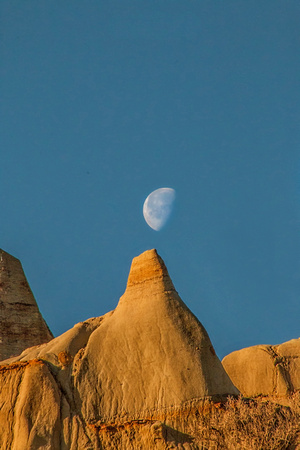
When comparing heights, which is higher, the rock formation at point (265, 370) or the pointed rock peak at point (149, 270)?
the pointed rock peak at point (149, 270)

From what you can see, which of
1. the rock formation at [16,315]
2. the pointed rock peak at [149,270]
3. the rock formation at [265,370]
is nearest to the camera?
the pointed rock peak at [149,270]

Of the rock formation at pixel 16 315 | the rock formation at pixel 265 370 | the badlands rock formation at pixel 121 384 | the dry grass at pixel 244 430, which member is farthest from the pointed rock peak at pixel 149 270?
the rock formation at pixel 16 315

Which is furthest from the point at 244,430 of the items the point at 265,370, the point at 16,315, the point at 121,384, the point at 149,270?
the point at 16,315

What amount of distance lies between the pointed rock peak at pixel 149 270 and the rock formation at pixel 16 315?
40.7 ft

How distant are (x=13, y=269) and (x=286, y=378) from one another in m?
17.5

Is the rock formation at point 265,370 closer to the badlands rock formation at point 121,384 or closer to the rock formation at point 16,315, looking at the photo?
the badlands rock formation at point 121,384

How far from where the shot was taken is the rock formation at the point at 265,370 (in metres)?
32.0

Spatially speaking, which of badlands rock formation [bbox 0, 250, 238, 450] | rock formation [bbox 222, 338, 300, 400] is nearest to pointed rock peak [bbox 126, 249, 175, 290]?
badlands rock formation [bbox 0, 250, 238, 450]

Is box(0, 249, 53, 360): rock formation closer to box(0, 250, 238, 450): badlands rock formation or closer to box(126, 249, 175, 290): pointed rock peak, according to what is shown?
box(0, 250, 238, 450): badlands rock formation

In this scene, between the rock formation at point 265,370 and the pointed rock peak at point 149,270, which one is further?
the rock formation at point 265,370

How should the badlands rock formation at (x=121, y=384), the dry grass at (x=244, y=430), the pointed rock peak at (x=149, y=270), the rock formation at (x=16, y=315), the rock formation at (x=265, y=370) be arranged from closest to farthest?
the dry grass at (x=244, y=430), the badlands rock formation at (x=121, y=384), the pointed rock peak at (x=149, y=270), the rock formation at (x=265, y=370), the rock formation at (x=16, y=315)

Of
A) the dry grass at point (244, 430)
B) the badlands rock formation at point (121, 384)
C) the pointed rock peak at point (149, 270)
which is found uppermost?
the pointed rock peak at point (149, 270)

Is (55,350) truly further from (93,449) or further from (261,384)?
(261,384)

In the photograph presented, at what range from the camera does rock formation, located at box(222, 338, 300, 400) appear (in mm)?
31984
